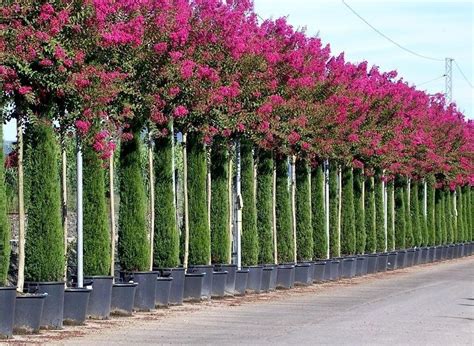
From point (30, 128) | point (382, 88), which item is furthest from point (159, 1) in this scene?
point (382, 88)

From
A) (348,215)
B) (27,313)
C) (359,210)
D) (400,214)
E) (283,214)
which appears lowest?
(27,313)

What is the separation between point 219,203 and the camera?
28406mm

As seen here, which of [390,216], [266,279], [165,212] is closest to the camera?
[165,212]

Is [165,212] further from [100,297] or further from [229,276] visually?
[100,297]

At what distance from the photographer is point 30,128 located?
19.2m

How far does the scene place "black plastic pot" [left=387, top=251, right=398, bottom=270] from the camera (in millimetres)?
44888

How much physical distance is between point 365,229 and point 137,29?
2624 cm

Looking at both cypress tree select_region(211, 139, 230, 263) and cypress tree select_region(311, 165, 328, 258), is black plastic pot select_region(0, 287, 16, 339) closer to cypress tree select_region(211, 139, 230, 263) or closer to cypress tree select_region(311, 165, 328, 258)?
cypress tree select_region(211, 139, 230, 263)

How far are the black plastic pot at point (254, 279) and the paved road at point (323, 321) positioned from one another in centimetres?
56

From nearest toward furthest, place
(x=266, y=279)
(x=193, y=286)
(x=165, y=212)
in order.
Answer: (x=193, y=286)
(x=165, y=212)
(x=266, y=279)

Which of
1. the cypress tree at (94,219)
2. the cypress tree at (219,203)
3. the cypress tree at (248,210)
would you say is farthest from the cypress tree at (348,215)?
the cypress tree at (94,219)

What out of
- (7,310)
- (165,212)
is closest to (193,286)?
(165,212)

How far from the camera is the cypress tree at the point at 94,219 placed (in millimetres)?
21328

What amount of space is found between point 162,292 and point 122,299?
1.98m
